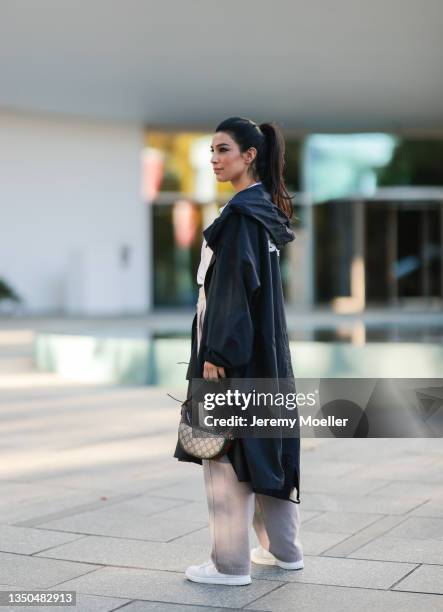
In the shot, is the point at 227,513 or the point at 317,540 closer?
the point at 227,513

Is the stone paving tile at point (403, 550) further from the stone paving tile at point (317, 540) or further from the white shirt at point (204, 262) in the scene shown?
the white shirt at point (204, 262)

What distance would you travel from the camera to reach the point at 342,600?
381 cm

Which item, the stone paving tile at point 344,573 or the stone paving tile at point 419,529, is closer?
the stone paving tile at point 344,573

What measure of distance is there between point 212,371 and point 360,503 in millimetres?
2040

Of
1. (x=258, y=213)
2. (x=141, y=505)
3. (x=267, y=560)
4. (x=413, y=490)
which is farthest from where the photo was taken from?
(x=413, y=490)

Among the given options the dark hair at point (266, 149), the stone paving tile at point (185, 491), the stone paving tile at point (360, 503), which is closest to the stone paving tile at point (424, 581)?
the stone paving tile at point (360, 503)

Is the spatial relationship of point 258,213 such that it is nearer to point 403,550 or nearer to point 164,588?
point 164,588

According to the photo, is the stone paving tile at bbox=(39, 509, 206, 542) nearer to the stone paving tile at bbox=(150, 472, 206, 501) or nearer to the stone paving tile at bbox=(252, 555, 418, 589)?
the stone paving tile at bbox=(150, 472, 206, 501)

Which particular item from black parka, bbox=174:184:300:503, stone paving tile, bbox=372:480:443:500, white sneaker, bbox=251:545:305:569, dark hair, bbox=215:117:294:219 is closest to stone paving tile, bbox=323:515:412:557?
white sneaker, bbox=251:545:305:569

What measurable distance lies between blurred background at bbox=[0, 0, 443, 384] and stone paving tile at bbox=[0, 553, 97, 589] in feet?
28.9

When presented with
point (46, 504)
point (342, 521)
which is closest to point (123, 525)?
point (46, 504)

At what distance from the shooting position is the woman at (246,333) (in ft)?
12.6

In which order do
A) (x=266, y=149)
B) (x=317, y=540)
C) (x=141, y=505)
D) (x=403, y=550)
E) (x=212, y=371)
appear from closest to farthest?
1. (x=212, y=371)
2. (x=266, y=149)
3. (x=403, y=550)
4. (x=317, y=540)
5. (x=141, y=505)

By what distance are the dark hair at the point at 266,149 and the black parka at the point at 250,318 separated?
14cm
